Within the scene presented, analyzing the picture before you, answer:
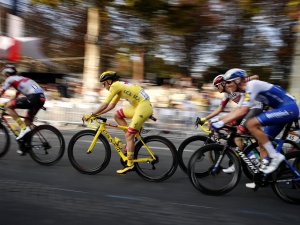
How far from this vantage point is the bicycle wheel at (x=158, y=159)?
6.08 meters

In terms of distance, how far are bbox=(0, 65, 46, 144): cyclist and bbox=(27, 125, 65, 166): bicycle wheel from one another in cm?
20

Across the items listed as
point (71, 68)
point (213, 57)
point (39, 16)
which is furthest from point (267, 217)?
point (71, 68)

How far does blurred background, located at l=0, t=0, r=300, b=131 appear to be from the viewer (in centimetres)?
1272

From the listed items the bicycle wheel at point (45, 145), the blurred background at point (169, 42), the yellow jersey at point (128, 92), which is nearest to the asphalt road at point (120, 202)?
the bicycle wheel at point (45, 145)

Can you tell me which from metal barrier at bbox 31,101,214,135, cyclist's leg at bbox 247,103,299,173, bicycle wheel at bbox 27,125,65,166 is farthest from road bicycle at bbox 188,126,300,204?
metal barrier at bbox 31,101,214,135

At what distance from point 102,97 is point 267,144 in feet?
33.3

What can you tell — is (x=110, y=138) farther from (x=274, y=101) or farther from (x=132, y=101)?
(x=274, y=101)

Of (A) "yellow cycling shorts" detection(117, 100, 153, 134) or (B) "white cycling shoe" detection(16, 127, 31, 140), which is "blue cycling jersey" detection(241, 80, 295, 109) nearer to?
(A) "yellow cycling shorts" detection(117, 100, 153, 134)

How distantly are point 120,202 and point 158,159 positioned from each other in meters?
1.32

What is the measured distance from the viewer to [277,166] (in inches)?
200

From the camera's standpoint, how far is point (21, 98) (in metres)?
7.27

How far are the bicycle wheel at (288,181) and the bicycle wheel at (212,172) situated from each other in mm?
503

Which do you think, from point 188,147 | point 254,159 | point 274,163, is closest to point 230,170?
point 254,159

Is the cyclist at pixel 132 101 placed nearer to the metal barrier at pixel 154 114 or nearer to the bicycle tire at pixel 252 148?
the bicycle tire at pixel 252 148
